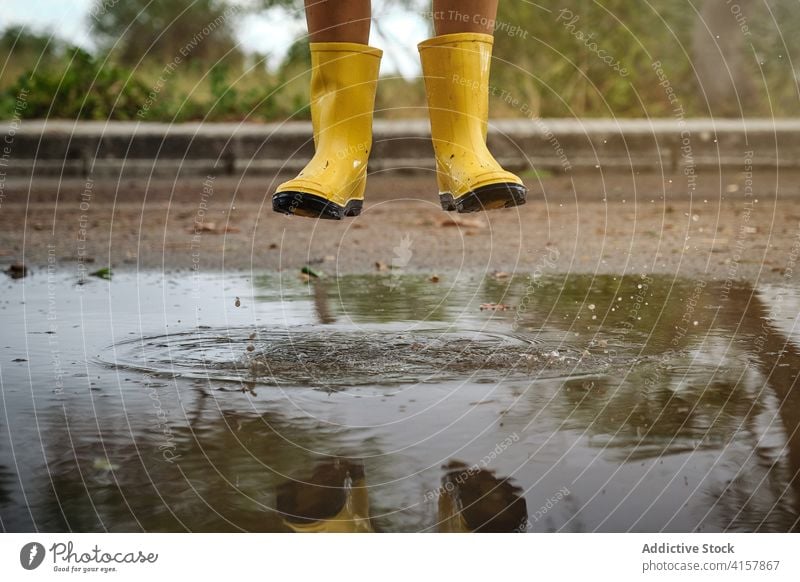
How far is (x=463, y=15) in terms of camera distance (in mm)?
3352

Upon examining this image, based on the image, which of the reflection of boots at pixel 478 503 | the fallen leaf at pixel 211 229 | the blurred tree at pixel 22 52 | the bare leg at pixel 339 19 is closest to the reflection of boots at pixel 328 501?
the reflection of boots at pixel 478 503

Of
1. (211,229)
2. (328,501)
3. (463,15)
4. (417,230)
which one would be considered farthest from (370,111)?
(211,229)

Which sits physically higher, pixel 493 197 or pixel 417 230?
pixel 417 230

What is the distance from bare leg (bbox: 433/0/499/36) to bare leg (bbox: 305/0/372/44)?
21cm

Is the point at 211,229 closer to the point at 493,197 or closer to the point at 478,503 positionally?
the point at 493,197

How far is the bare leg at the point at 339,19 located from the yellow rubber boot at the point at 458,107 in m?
0.20

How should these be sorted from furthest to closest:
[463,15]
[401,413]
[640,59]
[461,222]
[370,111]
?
1. [640,59]
2. [461,222]
3. [370,111]
4. [463,15]
5. [401,413]

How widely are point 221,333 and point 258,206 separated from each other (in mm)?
3929

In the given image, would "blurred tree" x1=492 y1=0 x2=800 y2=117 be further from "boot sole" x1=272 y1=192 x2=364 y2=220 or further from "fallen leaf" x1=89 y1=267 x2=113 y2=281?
"boot sole" x1=272 y1=192 x2=364 y2=220

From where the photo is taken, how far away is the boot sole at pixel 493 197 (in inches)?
126

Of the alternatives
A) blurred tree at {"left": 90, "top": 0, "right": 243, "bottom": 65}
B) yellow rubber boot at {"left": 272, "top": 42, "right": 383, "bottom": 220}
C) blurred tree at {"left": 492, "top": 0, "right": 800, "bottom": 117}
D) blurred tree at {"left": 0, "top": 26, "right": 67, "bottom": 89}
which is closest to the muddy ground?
yellow rubber boot at {"left": 272, "top": 42, "right": 383, "bottom": 220}

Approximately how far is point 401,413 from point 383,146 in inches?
245

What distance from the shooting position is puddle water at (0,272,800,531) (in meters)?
1.90

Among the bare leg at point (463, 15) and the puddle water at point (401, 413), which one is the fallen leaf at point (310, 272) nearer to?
the puddle water at point (401, 413)
